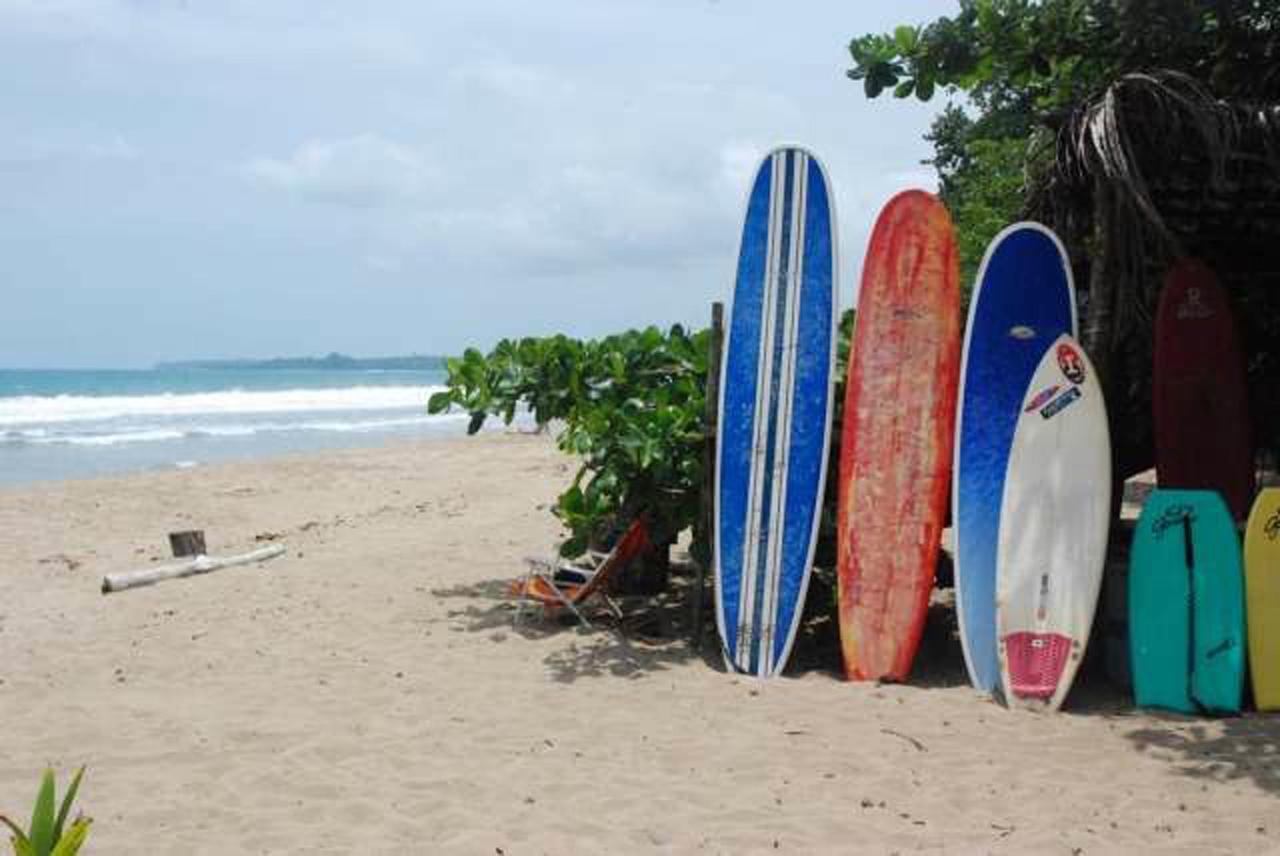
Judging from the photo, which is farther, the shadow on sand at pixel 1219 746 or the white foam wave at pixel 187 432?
the white foam wave at pixel 187 432

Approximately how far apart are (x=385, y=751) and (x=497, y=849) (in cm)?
92

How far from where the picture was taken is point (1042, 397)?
15.8ft

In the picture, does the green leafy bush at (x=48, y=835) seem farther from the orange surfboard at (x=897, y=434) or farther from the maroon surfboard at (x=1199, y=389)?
the maroon surfboard at (x=1199, y=389)

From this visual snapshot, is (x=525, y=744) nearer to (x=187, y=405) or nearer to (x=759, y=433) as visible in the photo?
(x=759, y=433)

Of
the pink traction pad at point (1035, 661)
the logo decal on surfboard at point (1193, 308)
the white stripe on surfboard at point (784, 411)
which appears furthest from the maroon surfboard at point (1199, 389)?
the white stripe on surfboard at point (784, 411)

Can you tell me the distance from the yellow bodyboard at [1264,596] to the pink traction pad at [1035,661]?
0.65 metres

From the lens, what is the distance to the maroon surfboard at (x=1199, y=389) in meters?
5.07

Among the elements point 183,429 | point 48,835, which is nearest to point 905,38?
point 48,835

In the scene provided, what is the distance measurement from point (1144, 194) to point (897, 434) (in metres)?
1.37

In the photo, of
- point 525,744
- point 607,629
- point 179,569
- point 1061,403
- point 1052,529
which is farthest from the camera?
point 179,569

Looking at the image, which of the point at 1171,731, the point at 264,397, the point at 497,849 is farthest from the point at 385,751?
the point at 264,397

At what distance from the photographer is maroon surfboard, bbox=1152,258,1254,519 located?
507cm

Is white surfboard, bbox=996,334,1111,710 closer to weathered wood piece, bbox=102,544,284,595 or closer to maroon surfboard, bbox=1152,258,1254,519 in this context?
maroon surfboard, bbox=1152,258,1254,519

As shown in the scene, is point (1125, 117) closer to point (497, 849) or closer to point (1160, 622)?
point (1160, 622)
